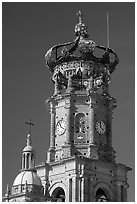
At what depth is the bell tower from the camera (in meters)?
76.3

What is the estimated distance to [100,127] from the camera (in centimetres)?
8100

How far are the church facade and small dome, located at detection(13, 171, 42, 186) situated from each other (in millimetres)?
124

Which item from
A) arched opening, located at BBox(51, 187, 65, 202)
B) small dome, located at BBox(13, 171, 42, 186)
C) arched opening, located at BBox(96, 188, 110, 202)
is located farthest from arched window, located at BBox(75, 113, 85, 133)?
small dome, located at BBox(13, 171, 42, 186)

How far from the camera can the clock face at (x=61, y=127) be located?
80562 millimetres

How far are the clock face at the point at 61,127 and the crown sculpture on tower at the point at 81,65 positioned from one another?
4.14 metres

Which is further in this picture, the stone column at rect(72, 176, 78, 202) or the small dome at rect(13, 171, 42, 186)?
the stone column at rect(72, 176, 78, 202)

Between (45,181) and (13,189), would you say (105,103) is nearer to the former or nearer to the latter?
(45,181)

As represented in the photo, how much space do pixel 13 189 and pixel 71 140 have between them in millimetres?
11134

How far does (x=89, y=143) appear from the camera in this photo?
78938 mm

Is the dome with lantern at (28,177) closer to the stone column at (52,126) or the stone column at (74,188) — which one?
the stone column at (74,188)

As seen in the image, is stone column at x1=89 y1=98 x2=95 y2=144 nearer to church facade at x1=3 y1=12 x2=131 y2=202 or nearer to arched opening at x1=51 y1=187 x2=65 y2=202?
church facade at x1=3 y1=12 x2=131 y2=202

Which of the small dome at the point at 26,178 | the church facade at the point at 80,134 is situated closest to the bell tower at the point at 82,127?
the church facade at the point at 80,134

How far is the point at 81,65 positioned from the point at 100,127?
8079 mm

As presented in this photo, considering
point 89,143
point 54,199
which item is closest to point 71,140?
point 89,143
